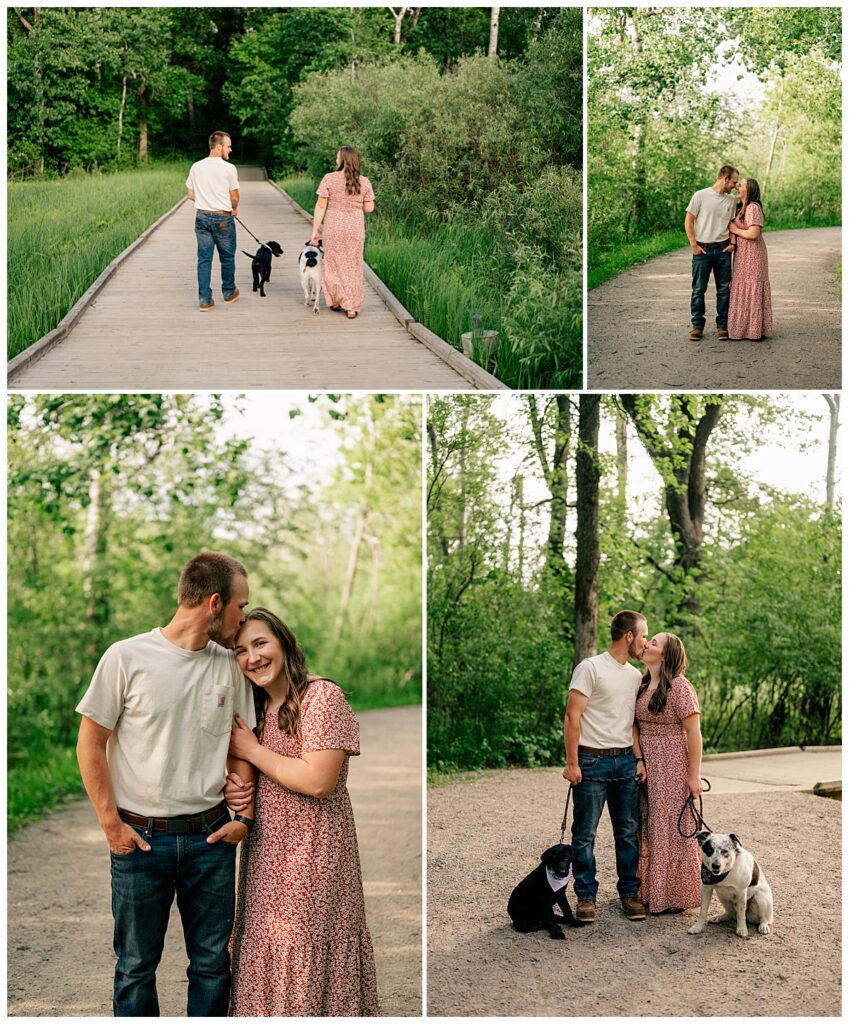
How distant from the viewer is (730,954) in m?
4.74

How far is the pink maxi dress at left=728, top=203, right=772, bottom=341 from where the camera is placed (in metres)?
6.71

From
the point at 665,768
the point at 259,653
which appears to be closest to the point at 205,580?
the point at 259,653

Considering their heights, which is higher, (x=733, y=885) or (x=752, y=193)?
(x=752, y=193)

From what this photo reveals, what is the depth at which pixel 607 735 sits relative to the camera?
4.89 metres

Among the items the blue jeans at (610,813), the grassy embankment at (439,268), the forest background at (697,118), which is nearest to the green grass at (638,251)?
the forest background at (697,118)

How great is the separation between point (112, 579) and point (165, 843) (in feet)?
22.7

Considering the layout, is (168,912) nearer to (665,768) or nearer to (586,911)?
(586,911)

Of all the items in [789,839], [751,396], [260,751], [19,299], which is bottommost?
[789,839]

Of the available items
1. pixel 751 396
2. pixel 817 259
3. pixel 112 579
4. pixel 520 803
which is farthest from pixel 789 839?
pixel 112 579

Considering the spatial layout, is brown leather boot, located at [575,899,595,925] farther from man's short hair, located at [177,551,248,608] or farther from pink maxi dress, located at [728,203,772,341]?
pink maxi dress, located at [728,203,772,341]

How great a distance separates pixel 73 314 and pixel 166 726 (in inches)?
165

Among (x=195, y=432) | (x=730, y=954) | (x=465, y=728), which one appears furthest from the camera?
(x=195, y=432)

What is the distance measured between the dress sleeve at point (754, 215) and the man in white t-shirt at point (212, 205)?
3.26 meters

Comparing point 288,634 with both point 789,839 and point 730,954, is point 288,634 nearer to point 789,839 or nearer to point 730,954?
point 730,954
